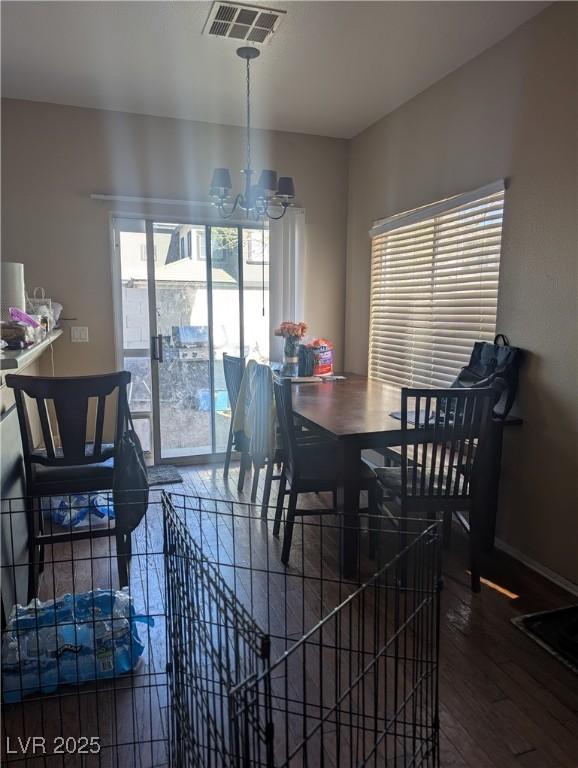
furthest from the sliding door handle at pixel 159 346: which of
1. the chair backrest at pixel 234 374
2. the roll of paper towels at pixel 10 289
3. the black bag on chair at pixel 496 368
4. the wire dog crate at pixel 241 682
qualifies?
the black bag on chair at pixel 496 368

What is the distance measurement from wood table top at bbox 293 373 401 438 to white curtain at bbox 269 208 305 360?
2.77 feet

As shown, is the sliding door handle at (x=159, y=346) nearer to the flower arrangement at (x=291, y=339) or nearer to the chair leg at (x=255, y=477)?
the flower arrangement at (x=291, y=339)

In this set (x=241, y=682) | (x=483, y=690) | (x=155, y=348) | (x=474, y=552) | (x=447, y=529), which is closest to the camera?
(x=241, y=682)

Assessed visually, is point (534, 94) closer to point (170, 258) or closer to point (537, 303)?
point (537, 303)

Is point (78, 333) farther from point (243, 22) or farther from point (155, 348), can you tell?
point (243, 22)

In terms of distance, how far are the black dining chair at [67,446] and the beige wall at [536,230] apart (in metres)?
1.94

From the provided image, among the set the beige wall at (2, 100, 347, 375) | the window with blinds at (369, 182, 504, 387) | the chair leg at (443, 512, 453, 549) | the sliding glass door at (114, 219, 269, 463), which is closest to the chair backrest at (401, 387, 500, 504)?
the chair leg at (443, 512, 453, 549)

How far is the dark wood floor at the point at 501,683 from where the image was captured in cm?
158

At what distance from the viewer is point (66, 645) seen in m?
1.84

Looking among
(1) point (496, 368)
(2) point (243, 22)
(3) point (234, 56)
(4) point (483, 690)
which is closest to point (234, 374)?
(1) point (496, 368)

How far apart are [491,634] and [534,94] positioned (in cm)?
246

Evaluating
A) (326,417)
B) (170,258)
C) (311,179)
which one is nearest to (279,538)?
(326,417)

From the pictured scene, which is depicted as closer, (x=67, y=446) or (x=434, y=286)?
(x=67, y=446)

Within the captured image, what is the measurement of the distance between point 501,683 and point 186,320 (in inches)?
130
